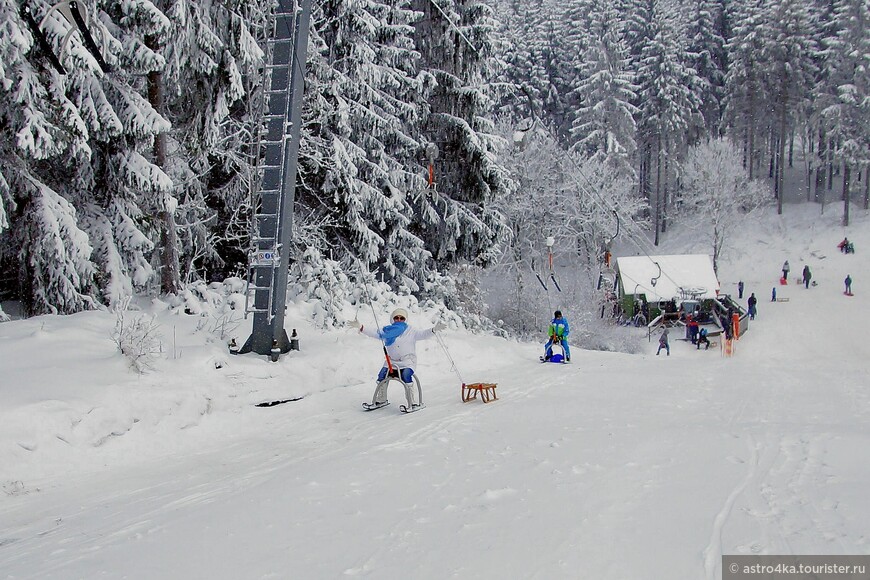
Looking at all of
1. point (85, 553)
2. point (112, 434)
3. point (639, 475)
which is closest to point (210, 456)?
point (112, 434)

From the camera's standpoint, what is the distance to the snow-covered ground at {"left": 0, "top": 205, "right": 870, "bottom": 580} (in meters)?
4.36

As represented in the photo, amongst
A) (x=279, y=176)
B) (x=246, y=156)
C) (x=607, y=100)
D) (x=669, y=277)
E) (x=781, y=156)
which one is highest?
(x=607, y=100)

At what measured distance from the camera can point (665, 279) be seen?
38.8m

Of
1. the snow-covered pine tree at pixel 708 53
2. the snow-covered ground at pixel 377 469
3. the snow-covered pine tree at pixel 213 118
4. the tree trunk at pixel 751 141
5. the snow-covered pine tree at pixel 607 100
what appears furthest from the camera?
the snow-covered pine tree at pixel 708 53

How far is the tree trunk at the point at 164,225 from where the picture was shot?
12008mm

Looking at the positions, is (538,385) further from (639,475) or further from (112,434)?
(112,434)

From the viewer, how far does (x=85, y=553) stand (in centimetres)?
461

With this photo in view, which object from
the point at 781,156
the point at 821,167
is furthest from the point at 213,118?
the point at 821,167

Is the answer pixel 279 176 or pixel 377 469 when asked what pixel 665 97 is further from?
pixel 377 469

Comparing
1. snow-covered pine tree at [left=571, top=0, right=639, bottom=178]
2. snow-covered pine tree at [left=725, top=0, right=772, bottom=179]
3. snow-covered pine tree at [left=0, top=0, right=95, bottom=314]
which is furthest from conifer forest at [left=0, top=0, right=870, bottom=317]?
snow-covered pine tree at [left=725, top=0, right=772, bottom=179]

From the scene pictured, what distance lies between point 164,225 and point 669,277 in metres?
32.3

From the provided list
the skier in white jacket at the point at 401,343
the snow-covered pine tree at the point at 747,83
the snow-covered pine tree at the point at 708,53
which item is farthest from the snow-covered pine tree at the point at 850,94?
the skier in white jacket at the point at 401,343

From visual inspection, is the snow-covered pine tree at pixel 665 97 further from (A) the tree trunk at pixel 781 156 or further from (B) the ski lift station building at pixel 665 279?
(B) the ski lift station building at pixel 665 279

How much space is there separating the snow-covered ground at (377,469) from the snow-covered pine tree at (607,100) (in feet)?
115
